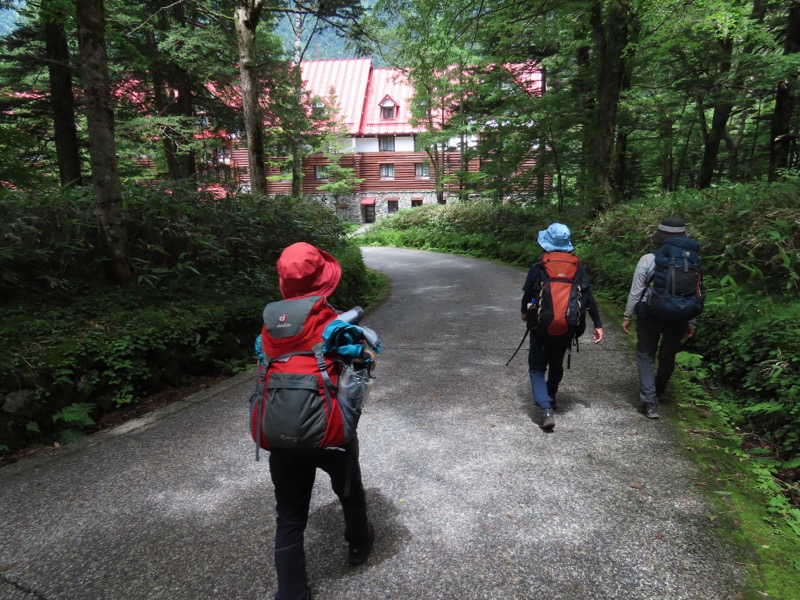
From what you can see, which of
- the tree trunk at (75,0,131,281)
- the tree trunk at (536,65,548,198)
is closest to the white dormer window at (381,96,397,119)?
the tree trunk at (536,65,548,198)

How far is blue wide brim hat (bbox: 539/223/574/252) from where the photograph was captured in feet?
13.0

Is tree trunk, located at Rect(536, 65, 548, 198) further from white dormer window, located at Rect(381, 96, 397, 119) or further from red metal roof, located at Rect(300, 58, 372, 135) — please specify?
white dormer window, located at Rect(381, 96, 397, 119)

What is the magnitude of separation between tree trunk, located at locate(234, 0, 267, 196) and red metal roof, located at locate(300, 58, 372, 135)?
29463 millimetres

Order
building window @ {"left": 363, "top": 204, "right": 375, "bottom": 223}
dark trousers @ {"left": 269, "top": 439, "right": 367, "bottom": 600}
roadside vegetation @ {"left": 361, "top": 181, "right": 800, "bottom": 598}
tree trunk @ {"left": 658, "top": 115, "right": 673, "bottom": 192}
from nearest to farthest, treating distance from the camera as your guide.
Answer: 1. dark trousers @ {"left": 269, "top": 439, "right": 367, "bottom": 600}
2. roadside vegetation @ {"left": 361, "top": 181, "right": 800, "bottom": 598}
3. tree trunk @ {"left": 658, "top": 115, "right": 673, "bottom": 192}
4. building window @ {"left": 363, "top": 204, "right": 375, "bottom": 223}

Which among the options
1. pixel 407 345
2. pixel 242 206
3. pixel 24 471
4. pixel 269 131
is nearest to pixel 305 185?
pixel 269 131

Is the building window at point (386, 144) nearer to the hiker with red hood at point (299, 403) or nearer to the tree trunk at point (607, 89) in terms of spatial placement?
the tree trunk at point (607, 89)

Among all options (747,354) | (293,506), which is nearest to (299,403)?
(293,506)

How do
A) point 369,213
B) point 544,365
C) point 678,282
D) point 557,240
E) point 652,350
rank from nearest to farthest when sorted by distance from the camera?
point 678,282, point 557,240, point 544,365, point 652,350, point 369,213

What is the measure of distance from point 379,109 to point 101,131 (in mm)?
37135

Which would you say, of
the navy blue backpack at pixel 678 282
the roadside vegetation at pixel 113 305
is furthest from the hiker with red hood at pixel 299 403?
the roadside vegetation at pixel 113 305

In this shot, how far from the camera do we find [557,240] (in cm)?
396

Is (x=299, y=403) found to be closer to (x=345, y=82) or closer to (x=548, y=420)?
(x=548, y=420)

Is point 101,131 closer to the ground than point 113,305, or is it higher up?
higher up

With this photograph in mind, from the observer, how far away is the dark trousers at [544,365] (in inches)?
158
